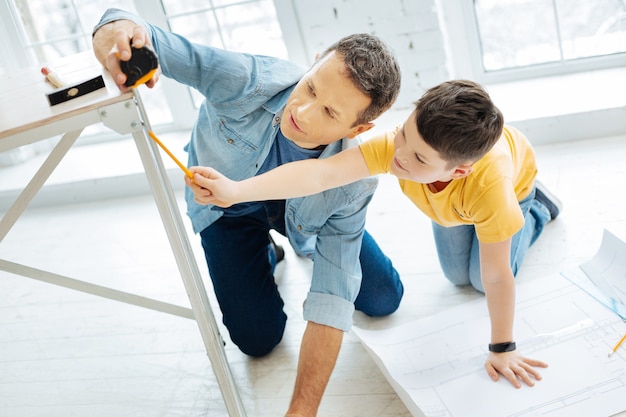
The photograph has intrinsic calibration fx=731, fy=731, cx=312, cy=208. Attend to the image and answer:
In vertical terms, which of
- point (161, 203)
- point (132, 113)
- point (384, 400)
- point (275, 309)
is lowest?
point (384, 400)

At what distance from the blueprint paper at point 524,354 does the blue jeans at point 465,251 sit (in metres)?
0.10

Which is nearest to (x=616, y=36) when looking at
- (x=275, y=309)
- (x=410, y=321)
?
(x=410, y=321)

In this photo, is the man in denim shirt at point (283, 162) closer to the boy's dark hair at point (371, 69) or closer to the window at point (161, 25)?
the boy's dark hair at point (371, 69)

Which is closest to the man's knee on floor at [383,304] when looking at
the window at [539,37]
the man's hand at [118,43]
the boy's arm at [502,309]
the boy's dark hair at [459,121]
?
the boy's arm at [502,309]

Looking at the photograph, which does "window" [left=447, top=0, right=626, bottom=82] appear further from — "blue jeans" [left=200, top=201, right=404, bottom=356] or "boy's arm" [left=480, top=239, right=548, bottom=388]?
"boy's arm" [left=480, top=239, right=548, bottom=388]

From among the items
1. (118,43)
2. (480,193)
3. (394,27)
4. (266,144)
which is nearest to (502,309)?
(480,193)

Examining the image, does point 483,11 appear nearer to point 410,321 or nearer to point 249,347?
point 410,321

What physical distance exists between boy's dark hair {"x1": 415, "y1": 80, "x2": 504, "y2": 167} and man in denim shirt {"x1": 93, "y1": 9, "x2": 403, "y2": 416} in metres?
0.14

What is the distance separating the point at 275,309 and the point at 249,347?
115 mm

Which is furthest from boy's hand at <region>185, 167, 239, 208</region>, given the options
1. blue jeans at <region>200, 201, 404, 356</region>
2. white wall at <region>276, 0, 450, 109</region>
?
white wall at <region>276, 0, 450, 109</region>

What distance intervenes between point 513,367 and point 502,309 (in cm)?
12

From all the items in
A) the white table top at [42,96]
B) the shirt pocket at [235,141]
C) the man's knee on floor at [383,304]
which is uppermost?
the white table top at [42,96]

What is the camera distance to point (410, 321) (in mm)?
1807

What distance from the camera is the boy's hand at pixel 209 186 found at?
128 cm
